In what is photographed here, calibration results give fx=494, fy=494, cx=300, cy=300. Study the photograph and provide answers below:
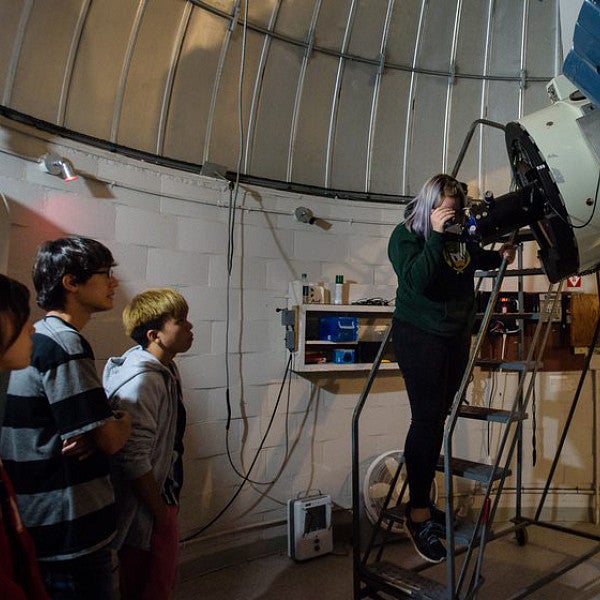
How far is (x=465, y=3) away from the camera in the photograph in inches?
125

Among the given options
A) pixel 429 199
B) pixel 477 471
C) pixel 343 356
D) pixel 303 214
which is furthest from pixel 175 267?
pixel 477 471

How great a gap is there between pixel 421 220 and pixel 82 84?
5.85ft

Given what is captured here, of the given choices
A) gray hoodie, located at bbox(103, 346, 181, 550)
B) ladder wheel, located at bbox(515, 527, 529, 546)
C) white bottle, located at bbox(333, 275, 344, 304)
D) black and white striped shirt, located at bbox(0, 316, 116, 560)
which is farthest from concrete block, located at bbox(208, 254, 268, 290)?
ladder wheel, located at bbox(515, 527, 529, 546)

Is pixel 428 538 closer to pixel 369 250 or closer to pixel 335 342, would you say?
pixel 335 342

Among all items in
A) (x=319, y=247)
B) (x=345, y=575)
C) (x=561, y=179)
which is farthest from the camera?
(x=319, y=247)

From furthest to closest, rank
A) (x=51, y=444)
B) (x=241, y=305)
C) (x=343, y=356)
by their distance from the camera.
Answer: (x=343, y=356) < (x=241, y=305) < (x=51, y=444)

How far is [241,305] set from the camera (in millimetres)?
2930

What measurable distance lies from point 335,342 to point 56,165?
5.75ft

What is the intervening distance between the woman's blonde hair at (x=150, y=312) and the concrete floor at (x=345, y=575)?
59.4 inches

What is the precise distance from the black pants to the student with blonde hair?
2.89 ft

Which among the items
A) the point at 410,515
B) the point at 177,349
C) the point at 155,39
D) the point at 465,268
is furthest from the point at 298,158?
the point at 410,515

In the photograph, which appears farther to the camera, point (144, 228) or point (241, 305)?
point (241, 305)

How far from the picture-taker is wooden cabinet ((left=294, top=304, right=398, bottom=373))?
2.92 m

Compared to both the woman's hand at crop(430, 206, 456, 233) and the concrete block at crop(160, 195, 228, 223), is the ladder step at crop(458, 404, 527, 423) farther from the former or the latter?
the concrete block at crop(160, 195, 228, 223)
